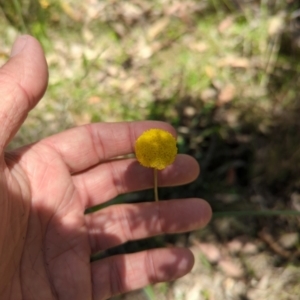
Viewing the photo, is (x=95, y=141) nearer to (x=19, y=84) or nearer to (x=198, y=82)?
(x=19, y=84)

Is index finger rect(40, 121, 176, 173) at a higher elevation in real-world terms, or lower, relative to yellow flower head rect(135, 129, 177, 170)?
lower

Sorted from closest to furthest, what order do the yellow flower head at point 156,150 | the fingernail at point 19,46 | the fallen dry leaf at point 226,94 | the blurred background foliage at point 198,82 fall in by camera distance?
the yellow flower head at point 156,150, the fingernail at point 19,46, the blurred background foliage at point 198,82, the fallen dry leaf at point 226,94

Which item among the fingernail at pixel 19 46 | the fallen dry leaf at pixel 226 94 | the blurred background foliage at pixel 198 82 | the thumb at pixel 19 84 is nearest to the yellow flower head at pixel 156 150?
the thumb at pixel 19 84

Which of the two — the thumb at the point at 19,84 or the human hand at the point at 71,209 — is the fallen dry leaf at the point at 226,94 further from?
the thumb at the point at 19,84

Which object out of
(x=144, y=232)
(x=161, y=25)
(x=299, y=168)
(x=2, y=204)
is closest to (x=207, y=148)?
(x=299, y=168)

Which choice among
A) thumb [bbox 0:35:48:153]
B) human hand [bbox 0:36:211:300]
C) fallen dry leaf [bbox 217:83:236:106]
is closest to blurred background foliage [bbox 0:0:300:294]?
Answer: fallen dry leaf [bbox 217:83:236:106]

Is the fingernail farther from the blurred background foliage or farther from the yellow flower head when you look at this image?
the blurred background foliage
